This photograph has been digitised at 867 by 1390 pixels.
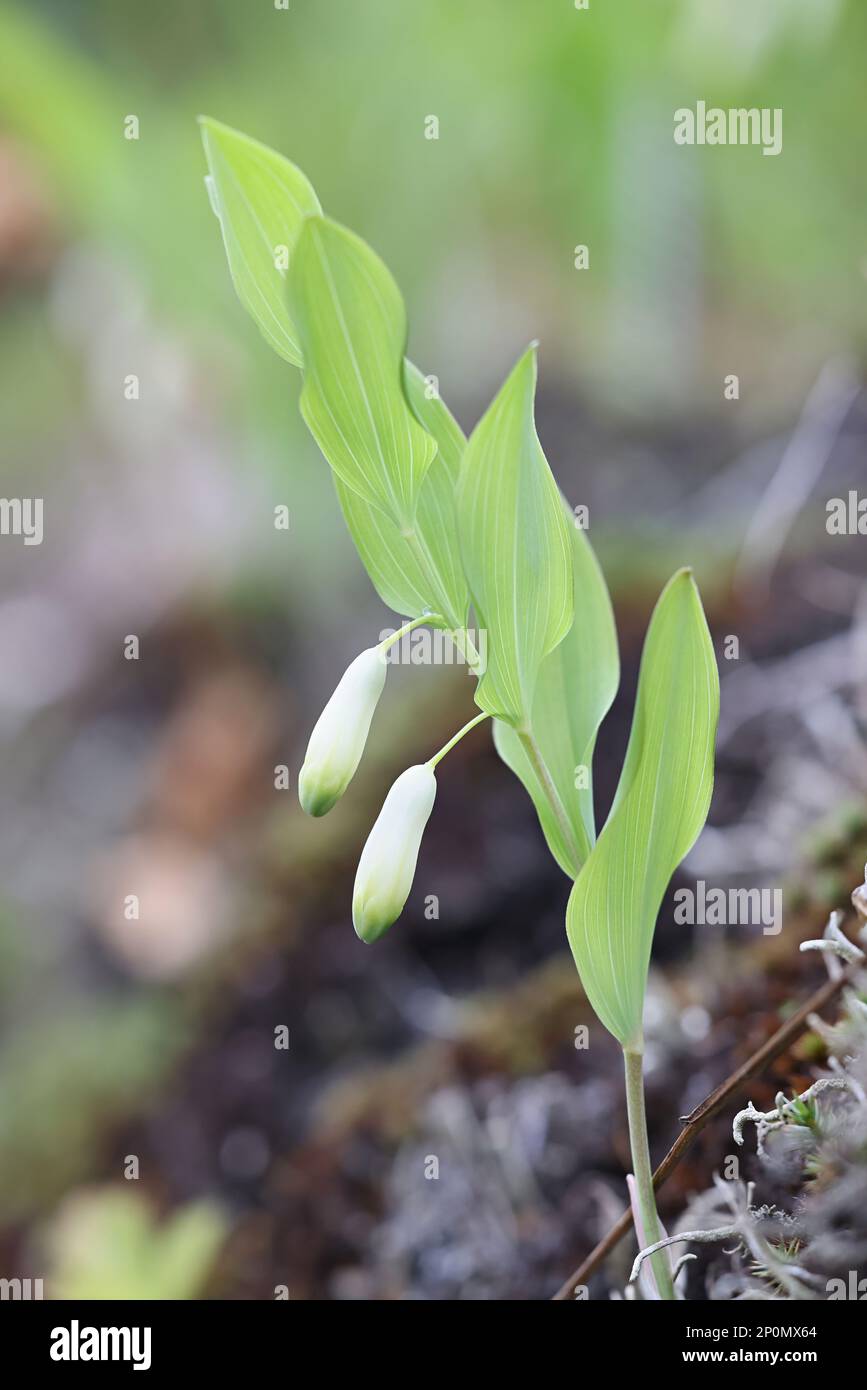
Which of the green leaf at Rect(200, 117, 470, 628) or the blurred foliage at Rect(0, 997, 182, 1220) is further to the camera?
the blurred foliage at Rect(0, 997, 182, 1220)

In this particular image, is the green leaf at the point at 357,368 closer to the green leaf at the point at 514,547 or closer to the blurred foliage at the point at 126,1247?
the green leaf at the point at 514,547

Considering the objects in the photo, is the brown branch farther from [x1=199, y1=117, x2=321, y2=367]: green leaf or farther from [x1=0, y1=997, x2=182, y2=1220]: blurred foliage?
[x1=0, y1=997, x2=182, y2=1220]: blurred foliage

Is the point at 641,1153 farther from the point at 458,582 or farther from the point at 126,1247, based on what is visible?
the point at 126,1247

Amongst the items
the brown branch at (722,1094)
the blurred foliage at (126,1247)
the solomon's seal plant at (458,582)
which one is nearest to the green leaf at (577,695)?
the solomon's seal plant at (458,582)

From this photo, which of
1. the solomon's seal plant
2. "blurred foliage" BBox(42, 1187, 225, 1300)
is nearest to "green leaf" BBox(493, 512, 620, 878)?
the solomon's seal plant

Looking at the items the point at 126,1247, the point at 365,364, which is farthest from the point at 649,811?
the point at 126,1247
